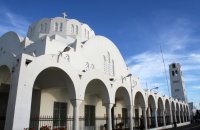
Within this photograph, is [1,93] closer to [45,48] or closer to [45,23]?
[45,48]

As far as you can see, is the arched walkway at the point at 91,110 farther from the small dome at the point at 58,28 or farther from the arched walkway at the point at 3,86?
the small dome at the point at 58,28

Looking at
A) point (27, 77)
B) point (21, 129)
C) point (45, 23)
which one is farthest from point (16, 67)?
point (45, 23)

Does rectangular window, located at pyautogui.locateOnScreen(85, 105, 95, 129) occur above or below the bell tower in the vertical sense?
below

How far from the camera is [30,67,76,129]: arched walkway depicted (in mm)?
12156

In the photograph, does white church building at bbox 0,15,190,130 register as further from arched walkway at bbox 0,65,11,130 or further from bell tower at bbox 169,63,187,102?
bell tower at bbox 169,63,187,102

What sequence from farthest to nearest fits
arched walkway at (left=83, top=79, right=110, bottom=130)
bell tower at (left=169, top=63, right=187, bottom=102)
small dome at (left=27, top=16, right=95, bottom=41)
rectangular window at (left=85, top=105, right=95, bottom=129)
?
bell tower at (left=169, top=63, right=187, bottom=102), small dome at (left=27, top=16, right=95, bottom=41), rectangular window at (left=85, top=105, right=95, bottom=129), arched walkway at (left=83, top=79, right=110, bottom=130)

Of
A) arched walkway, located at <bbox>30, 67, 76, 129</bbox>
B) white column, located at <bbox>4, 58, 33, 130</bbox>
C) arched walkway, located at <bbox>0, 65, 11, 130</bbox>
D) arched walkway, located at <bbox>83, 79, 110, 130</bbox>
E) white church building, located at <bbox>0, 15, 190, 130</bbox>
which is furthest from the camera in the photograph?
arched walkway, located at <bbox>83, 79, 110, 130</bbox>

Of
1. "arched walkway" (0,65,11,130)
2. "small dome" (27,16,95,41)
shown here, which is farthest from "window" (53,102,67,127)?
"small dome" (27,16,95,41)

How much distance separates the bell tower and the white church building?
59.7 ft

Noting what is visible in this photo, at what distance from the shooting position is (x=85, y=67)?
53.7ft

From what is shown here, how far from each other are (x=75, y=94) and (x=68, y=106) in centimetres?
578

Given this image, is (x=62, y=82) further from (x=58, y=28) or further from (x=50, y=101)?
(x=58, y=28)

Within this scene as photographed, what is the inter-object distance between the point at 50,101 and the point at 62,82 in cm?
248

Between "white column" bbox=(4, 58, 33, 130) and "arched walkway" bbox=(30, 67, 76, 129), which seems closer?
"white column" bbox=(4, 58, 33, 130)
